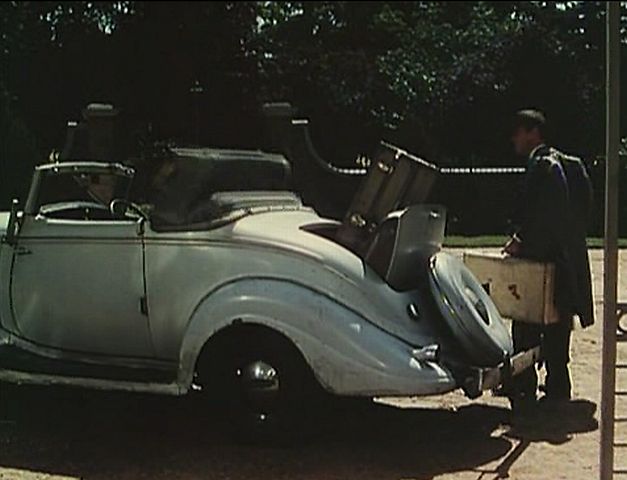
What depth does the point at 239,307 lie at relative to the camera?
5.14m

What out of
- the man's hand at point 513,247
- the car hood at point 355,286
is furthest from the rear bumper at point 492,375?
the man's hand at point 513,247

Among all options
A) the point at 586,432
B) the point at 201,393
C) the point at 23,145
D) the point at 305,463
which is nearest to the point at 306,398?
the point at 305,463

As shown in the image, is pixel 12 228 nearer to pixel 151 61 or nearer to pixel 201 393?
pixel 201 393

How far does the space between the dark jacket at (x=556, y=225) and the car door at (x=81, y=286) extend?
2209 millimetres

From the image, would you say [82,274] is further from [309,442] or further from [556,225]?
[556,225]

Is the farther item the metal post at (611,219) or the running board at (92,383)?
the running board at (92,383)

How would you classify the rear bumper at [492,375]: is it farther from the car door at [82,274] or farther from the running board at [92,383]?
the car door at [82,274]

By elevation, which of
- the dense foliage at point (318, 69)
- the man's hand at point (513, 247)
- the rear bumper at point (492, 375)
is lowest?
the rear bumper at point (492, 375)

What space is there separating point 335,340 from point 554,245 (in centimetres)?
182

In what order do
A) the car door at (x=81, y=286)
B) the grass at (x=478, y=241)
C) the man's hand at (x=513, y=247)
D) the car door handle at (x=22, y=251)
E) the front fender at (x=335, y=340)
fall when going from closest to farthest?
the front fender at (x=335, y=340) < the car door at (x=81, y=286) < the car door handle at (x=22, y=251) < the man's hand at (x=513, y=247) < the grass at (x=478, y=241)

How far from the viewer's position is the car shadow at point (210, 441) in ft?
17.0

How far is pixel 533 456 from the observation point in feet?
17.7

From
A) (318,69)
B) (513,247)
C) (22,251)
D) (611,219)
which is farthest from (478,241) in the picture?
(611,219)

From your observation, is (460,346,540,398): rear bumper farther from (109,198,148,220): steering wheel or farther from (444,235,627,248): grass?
(109,198,148,220): steering wheel
